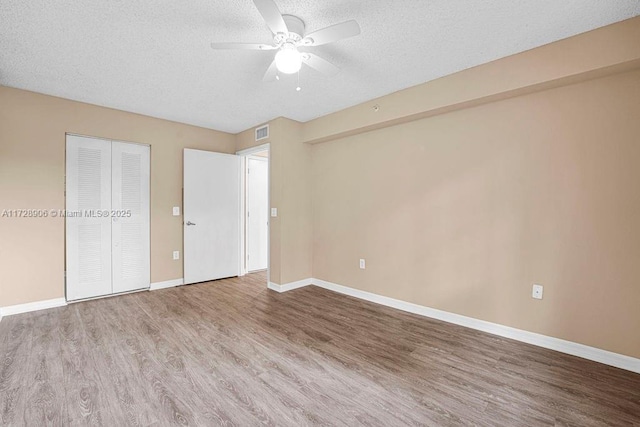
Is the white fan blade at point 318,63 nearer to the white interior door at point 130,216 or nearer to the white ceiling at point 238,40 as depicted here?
the white ceiling at point 238,40

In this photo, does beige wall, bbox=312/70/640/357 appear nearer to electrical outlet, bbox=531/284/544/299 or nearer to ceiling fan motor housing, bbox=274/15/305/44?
electrical outlet, bbox=531/284/544/299

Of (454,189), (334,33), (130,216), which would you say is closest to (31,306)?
(130,216)

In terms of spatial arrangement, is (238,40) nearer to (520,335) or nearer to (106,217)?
(106,217)

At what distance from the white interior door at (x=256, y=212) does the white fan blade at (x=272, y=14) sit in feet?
11.2

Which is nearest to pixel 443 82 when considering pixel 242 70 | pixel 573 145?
pixel 573 145

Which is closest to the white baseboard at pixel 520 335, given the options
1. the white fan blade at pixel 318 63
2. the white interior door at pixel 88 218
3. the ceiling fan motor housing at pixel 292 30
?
the white fan blade at pixel 318 63

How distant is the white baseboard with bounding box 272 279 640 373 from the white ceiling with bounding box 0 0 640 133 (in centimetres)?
248

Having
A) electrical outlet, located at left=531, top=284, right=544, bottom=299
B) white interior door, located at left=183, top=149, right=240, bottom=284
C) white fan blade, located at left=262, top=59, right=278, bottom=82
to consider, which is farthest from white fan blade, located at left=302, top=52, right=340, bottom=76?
white interior door, located at left=183, top=149, right=240, bottom=284

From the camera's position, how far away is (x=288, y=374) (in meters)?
2.08

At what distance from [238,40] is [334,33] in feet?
2.96

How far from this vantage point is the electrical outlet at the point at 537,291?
A: 245cm

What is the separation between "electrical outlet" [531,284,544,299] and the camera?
2451 mm

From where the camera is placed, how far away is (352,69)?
2.68 m

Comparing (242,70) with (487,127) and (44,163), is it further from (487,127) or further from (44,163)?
(44,163)
